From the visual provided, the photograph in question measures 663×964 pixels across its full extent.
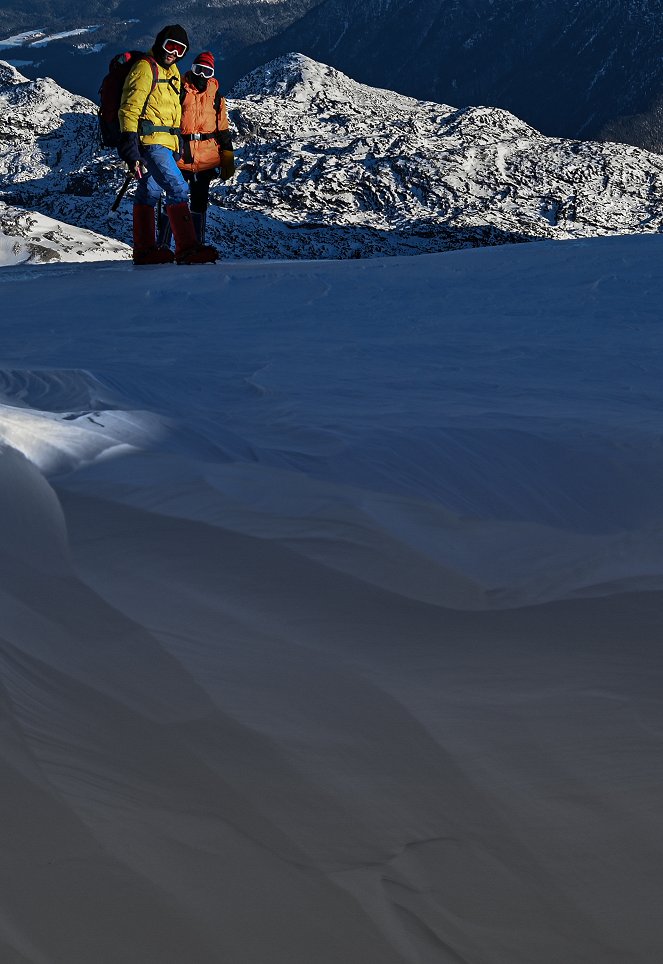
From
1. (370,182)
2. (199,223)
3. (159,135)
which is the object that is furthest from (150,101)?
(370,182)

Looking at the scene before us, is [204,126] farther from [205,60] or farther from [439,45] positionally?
[439,45]

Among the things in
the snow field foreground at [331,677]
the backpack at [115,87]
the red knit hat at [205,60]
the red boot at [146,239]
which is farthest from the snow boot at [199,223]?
the snow field foreground at [331,677]

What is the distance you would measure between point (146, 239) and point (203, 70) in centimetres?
120

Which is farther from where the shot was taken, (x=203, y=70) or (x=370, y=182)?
(x=370, y=182)

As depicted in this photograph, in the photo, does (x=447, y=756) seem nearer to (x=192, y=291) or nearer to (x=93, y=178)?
(x=192, y=291)

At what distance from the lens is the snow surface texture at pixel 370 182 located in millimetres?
41188

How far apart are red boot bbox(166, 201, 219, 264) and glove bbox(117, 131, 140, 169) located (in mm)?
367

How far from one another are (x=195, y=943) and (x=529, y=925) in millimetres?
274

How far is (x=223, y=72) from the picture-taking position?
126 meters

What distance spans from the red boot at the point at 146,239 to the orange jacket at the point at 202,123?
1.96 feet

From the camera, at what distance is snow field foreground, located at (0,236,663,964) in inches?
30.4

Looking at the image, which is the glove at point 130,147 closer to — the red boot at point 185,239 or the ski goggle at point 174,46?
the red boot at point 185,239

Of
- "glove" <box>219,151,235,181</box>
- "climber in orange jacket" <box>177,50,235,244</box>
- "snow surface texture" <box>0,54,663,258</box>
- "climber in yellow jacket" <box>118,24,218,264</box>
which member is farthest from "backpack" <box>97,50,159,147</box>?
"snow surface texture" <box>0,54,663,258</box>

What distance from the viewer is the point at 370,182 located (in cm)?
4644
